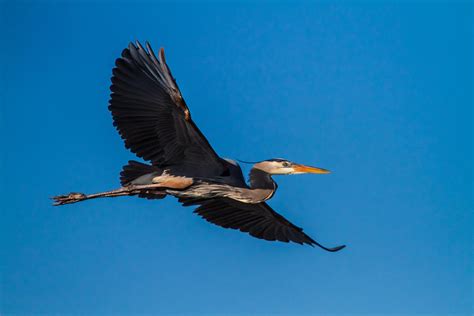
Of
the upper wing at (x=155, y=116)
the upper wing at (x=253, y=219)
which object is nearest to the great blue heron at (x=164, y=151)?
the upper wing at (x=155, y=116)

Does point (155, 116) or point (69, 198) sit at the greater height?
point (155, 116)

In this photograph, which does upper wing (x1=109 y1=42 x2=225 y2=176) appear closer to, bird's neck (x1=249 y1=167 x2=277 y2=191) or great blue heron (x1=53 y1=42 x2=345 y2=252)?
great blue heron (x1=53 y1=42 x2=345 y2=252)

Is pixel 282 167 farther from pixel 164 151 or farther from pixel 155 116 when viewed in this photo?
pixel 155 116

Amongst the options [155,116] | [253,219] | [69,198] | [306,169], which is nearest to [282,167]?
[306,169]

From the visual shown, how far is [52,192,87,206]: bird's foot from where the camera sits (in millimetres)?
12219

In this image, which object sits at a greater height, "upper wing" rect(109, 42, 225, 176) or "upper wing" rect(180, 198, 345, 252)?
"upper wing" rect(109, 42, 225, 176)

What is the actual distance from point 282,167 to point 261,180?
16.6 inches

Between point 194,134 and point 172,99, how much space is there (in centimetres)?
60

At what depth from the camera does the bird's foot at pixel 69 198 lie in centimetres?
1222

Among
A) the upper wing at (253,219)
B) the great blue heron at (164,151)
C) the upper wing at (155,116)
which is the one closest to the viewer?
the upper wing at (155,116)

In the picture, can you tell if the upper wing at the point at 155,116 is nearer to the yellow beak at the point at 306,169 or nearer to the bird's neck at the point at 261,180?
the bird's neck at the point at 261,180

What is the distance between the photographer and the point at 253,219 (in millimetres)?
13547

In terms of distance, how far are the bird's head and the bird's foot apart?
261 centimetres

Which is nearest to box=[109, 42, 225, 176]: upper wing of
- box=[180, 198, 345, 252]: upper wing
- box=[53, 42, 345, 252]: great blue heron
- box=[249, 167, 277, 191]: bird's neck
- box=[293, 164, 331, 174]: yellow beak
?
box=[53, 42, 345, 252]: great blue heron
